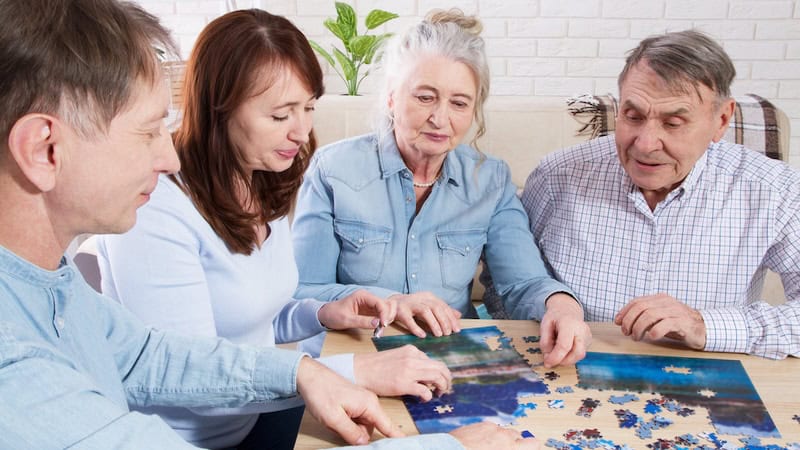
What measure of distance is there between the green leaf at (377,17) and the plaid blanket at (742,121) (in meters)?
1.14

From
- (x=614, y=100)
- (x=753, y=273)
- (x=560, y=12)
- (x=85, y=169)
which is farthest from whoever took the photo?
(x=560, y=12)

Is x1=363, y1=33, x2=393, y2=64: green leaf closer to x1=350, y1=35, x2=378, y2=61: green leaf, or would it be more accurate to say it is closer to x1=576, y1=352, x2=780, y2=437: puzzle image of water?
x1=350, y1=35, x2=378, y2=61: green leaf

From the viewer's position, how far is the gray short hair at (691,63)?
179cm

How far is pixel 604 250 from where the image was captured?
2.04 metres

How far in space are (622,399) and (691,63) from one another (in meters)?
0.90

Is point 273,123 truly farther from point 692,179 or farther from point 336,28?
point 336,28

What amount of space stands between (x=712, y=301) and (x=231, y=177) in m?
1.31

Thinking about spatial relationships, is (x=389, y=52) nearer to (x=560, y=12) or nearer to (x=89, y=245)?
(x=89, y=245)

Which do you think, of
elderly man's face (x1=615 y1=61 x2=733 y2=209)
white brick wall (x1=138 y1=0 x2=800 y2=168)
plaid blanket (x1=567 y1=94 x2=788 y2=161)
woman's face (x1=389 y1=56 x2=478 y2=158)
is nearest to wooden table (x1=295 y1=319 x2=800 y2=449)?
elderly man's face (x1=615 y1=61 x2=733 y2=209)

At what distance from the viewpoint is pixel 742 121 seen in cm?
272

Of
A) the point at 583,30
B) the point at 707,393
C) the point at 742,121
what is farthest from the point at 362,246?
the point at 583,30

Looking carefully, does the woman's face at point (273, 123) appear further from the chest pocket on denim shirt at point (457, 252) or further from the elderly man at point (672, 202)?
the elderly man at point (672, 202)

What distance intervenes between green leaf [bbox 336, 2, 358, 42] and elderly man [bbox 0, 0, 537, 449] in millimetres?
2531

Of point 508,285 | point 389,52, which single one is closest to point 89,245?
point 389,52
